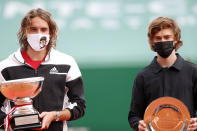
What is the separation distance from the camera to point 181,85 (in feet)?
8.49

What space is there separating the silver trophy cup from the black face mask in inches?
32.5

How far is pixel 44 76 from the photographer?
2.57 meters

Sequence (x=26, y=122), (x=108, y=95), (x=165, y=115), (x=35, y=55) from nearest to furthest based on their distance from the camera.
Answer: (x=26, y=122) < (x=165, y=115) < (x=35, y=55) < (x=108, y=95)

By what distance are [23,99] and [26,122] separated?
148 mm

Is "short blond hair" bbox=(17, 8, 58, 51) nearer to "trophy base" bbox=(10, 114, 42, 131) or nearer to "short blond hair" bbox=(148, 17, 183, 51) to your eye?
"trophy base" bbox=(10, 114, 42, 131)

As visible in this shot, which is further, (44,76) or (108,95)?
(108,95)

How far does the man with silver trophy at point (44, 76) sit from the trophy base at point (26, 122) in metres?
0.03

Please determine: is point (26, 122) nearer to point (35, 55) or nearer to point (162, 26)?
point (35, 55)

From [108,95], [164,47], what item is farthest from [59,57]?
[108,95]

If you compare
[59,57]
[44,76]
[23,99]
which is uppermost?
[59,57]

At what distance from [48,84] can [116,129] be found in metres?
4.66

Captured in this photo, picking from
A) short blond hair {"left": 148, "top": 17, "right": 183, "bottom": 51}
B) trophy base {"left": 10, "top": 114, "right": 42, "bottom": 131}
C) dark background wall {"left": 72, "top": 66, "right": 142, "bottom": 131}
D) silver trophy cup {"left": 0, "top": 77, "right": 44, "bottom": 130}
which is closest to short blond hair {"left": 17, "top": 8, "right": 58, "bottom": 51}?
silver trophy cup {"left": 0, "top": 77, "right": 44, "bottom": 130}

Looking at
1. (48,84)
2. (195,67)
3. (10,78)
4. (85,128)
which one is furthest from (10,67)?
(85,128)

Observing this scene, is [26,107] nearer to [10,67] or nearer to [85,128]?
[10,67]
